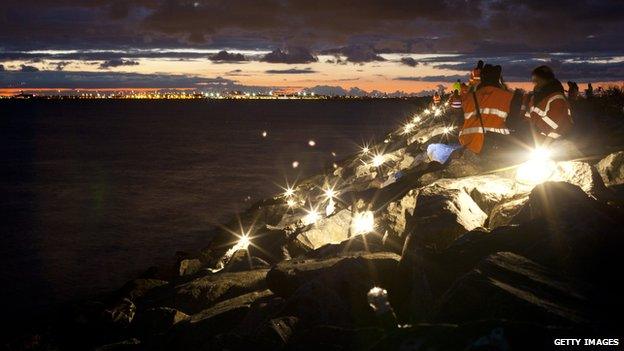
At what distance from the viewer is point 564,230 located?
24.6ft

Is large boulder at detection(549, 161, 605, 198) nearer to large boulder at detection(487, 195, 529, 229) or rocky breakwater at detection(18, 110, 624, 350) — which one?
rocky breakwater at detection(18, 110, 624, 350)

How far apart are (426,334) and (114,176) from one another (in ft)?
159

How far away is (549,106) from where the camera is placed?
383 inches

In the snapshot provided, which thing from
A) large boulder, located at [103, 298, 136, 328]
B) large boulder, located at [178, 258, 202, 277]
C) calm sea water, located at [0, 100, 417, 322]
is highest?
large boulder, located at [103, 298, 136, 328]

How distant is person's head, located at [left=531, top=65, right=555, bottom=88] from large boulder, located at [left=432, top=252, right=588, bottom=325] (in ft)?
14.0

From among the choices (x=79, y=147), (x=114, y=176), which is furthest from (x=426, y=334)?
(x=79, y=147)

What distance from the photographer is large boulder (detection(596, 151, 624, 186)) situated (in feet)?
35.1

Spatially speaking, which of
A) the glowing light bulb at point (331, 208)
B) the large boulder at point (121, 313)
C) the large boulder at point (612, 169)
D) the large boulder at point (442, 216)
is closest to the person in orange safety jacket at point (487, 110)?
the large boulder at point (442, 216)

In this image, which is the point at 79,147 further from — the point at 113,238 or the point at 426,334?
the point at 426,334

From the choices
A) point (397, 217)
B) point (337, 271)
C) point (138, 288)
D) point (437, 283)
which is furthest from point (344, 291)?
point (138, 288)

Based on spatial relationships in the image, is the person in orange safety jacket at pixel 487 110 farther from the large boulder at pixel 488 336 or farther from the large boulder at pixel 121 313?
the large boulder at pixel 121 313

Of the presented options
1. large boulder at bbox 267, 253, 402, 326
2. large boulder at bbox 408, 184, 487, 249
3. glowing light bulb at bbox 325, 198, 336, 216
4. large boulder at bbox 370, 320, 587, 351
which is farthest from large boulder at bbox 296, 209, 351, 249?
large boulder at bbox 370, 320, 587, 351

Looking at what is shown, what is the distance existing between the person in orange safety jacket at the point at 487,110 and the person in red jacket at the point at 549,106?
0.52 m

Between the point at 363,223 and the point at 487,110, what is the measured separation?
186 inches
